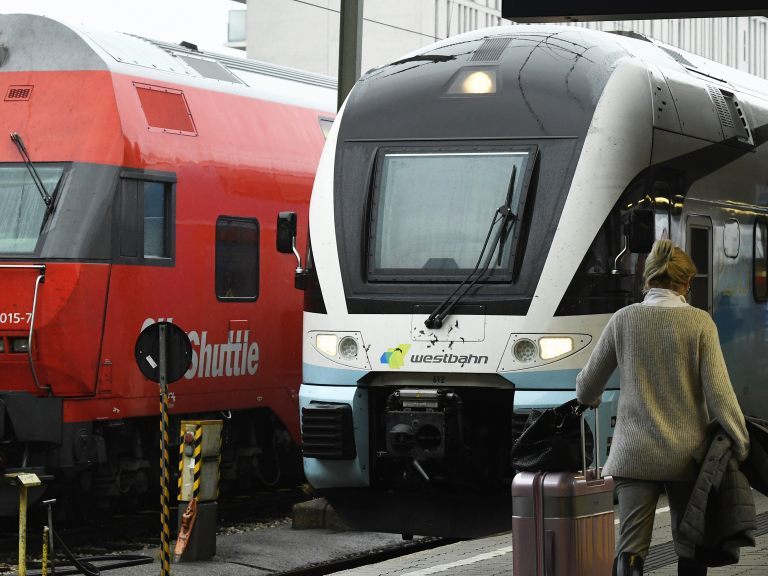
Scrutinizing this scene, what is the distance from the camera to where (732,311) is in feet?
41.5

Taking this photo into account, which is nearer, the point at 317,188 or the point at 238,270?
the point at 317,188

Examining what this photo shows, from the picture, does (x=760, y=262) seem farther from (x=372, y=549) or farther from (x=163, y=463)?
(x=163, y=463)

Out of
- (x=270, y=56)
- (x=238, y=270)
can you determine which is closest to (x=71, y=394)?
(x=238, y=270)

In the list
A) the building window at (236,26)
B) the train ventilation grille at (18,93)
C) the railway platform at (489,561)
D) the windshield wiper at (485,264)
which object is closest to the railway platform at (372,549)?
the railway platform at (489,561)

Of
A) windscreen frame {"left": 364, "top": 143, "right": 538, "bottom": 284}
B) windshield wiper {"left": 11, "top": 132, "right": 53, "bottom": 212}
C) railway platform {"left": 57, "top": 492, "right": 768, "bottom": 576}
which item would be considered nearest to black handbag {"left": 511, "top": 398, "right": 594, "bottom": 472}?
railway platform {"left": 57, "top": 492, "right": 768, "bottom": 576}

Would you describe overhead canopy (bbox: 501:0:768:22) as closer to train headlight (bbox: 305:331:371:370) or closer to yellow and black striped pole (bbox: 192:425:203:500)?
train headlight (bbox: 305:331:371:370)

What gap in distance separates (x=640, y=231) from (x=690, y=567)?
160 inches

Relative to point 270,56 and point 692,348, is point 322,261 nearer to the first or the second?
point 692,348

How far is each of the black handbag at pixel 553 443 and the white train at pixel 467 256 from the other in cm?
289

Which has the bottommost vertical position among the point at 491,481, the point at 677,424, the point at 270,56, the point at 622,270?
the point at 491,481

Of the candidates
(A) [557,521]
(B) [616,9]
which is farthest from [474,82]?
(A) [557,521]

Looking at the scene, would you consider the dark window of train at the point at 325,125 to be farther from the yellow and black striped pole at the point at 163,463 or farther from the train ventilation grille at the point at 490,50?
the yellow and black striped pole at the point at 163,463

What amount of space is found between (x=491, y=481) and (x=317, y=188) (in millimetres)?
2277

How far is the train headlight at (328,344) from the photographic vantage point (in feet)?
34.9
